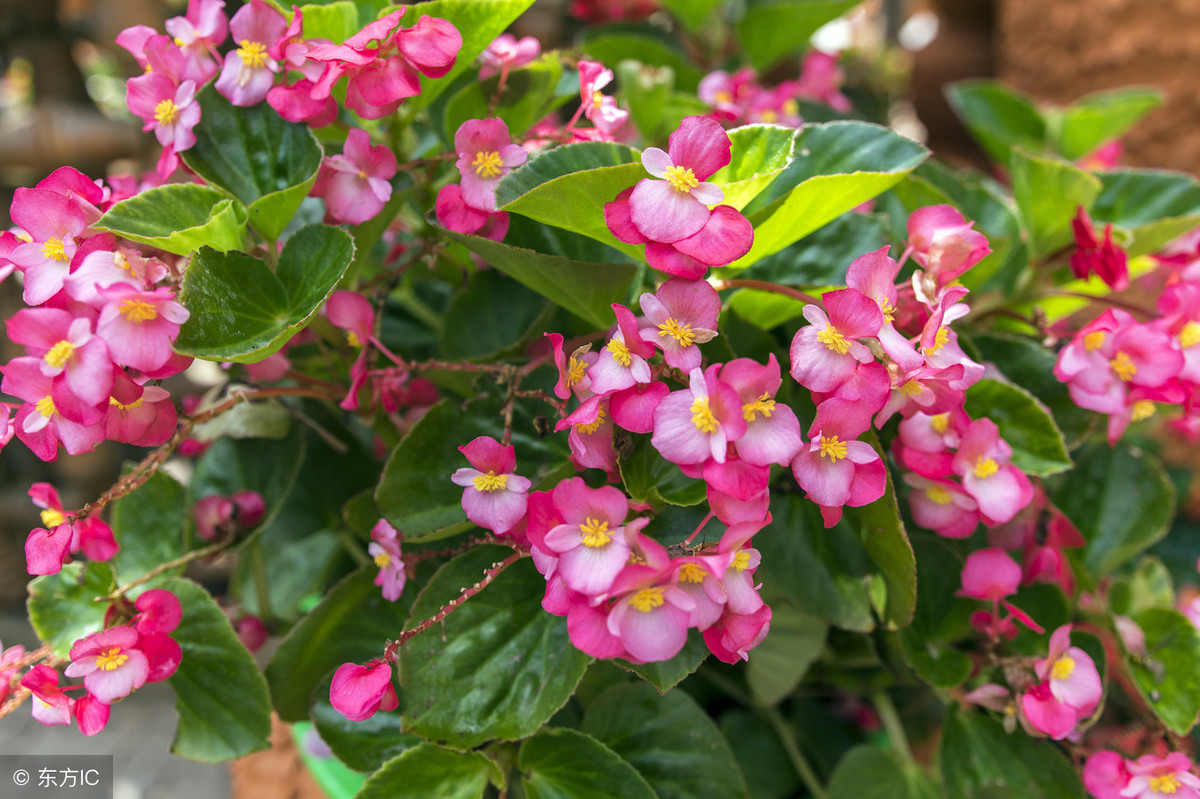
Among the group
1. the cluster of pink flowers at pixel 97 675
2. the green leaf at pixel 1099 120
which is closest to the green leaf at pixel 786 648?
the cluster of pink flowers at pixel 97 675

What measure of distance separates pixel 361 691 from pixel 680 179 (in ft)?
0.92

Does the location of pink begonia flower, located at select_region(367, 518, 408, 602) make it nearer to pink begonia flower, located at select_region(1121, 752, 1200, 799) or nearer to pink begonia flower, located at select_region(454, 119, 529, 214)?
pink begonia flower, located at select_region(454, 119, 529, 214)

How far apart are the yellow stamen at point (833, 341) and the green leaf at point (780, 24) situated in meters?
0.68

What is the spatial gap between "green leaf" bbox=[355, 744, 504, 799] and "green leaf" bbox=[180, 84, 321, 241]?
308mm

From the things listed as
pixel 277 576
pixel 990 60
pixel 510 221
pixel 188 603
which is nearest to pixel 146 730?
pixel 277 576

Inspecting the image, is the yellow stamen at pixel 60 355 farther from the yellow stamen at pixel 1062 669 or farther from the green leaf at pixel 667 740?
the yellow stamen at pixel 1062 669

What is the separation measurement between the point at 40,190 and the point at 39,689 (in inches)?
9.7

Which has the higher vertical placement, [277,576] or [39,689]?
[39,689]

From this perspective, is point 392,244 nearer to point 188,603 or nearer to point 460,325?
point 460,325

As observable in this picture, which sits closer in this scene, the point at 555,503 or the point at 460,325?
the point at 555,503

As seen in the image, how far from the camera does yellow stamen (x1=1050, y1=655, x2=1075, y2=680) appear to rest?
43cm

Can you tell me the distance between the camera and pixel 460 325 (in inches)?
21.4

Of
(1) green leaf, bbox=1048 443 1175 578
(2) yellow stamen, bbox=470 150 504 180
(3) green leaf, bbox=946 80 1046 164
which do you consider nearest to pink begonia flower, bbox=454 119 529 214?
(2) yellow stamen, bbox=470 150 504 180

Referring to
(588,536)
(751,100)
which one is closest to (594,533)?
(588,536)
